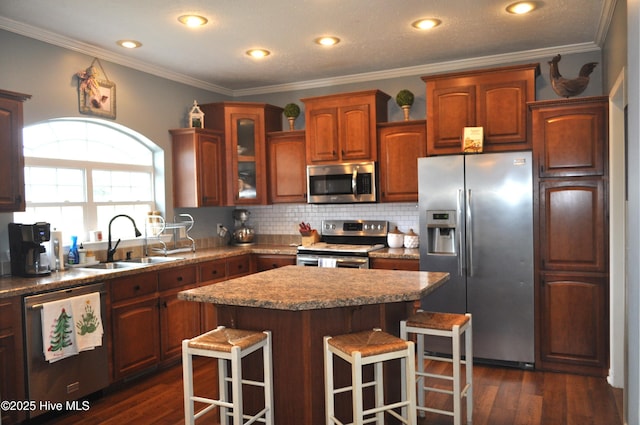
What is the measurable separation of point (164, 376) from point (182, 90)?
113 inches

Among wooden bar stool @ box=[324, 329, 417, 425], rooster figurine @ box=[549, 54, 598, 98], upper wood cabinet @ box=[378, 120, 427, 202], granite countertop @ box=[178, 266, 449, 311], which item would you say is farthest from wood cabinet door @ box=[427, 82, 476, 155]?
wooden bar stool @ box=[324, 329, 417, 425]

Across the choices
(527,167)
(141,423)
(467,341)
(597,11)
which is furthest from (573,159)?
(141,423)

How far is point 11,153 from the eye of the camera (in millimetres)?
3271

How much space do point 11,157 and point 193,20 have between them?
1534 millimetres

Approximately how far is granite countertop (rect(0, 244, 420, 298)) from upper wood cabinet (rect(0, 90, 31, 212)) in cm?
50

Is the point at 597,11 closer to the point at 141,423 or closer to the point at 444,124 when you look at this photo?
the point at 444,124

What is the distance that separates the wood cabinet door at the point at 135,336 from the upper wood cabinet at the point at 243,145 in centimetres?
171

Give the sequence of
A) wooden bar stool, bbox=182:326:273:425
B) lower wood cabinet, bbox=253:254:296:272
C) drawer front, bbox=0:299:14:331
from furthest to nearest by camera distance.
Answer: lower wood cabinet, bbox=253:254:296:272 → drawer front, bbox=0:299:14:331 → wooden bar stool, bbox=182:326:273:425

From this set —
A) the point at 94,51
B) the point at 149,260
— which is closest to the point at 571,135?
the point at 149,260

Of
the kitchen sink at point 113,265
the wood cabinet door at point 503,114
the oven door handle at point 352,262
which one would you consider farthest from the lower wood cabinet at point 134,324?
the wood cabinet door at point 503,114

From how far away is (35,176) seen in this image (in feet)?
12.9

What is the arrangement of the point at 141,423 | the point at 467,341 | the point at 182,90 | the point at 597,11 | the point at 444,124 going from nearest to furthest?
the point at 467,341
the point at 141,423
the point at 597,11
the point at 444,124
the point at 182,90

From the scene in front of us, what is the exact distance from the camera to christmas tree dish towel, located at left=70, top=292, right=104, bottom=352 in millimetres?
3336

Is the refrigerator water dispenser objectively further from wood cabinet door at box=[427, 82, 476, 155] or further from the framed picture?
the framed picture
